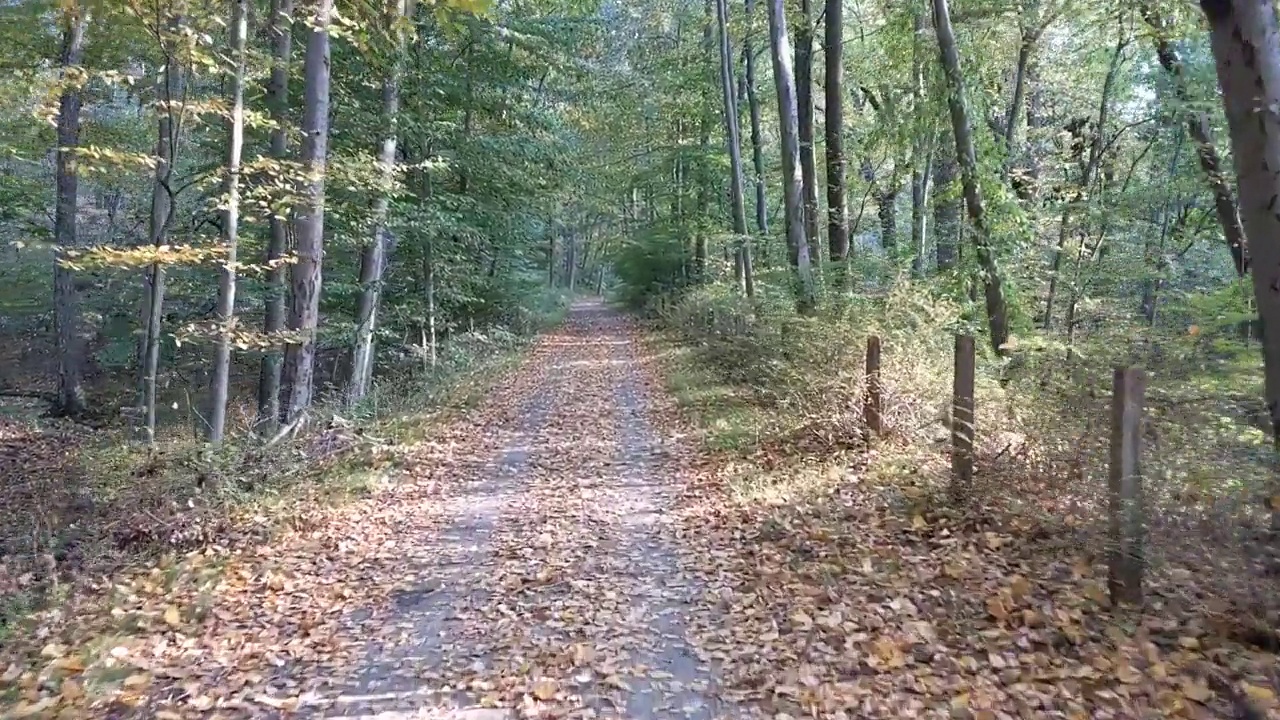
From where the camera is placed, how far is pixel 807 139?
15.0 metres

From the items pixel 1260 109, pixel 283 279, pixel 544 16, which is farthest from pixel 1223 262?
pixel 283 279

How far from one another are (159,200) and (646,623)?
444 inches

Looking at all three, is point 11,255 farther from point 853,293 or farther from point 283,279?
point 853,293

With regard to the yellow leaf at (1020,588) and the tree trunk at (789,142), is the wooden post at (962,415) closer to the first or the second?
the yellow leaf at (1020,588)

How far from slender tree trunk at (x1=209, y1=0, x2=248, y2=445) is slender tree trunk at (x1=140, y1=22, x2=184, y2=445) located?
642 millimetres

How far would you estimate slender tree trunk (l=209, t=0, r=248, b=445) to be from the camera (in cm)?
1009

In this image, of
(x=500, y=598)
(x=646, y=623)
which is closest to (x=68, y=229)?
(x=500, y=598)

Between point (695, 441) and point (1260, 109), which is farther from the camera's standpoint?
point (695, 441)

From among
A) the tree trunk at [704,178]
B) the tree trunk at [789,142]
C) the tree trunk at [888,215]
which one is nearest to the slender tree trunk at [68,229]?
the tree trunk at [789,142]

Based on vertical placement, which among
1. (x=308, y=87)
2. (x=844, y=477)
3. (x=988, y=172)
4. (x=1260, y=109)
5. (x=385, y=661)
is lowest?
(x=385, y=661)

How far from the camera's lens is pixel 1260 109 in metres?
4.12

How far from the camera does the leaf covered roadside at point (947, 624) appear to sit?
3.96 meters

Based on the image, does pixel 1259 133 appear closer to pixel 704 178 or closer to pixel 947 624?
pixel 947 624

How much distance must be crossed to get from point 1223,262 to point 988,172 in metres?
5.95
